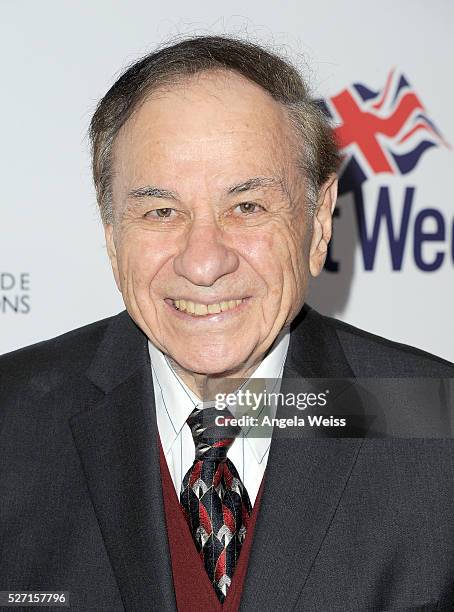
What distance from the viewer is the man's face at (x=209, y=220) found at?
147 cm

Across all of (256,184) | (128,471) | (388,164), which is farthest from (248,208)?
(388,164)

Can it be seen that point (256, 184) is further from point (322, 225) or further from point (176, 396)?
point (176, 396)

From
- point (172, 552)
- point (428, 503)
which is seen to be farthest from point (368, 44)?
point (172, 552)

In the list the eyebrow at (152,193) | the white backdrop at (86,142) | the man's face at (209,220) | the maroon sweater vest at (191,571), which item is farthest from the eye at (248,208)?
the white backdrop at (86,142)

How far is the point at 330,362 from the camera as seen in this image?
177 centimetres

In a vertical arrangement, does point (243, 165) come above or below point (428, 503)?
above

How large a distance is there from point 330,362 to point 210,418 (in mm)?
268

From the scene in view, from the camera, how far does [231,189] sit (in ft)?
4.84

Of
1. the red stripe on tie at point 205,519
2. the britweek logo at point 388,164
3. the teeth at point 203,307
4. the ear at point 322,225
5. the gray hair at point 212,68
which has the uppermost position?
the britweek logo at point 388,164

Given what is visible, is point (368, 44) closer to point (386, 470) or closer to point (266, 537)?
point (386, 470)

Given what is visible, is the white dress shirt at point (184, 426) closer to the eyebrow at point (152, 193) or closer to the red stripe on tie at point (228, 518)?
the red stripe on tie at point (228, 518)

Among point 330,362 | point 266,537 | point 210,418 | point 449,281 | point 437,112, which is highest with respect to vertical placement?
point 437,112

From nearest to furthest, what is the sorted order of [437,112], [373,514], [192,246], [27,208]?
[192,246], [373,514], [27,208], [437,112]

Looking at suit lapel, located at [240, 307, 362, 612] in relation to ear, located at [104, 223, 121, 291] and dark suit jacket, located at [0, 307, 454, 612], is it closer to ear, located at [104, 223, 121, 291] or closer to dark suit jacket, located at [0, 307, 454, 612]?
dark suit jacket, located at [0, 307, 454, 612]
